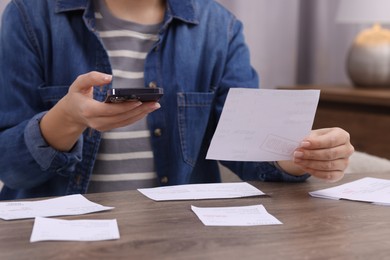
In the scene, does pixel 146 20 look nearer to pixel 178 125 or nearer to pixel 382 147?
pixel 178 125

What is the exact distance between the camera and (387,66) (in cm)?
241

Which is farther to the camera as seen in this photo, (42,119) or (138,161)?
(138,161)

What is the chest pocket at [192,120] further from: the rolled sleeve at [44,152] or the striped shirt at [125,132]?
the rolled sleeve at [44,152]

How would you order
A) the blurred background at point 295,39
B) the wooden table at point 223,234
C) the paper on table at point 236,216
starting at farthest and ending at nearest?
1. the blurred background at point 295,39
2. the paper on table at point 236,216
3. the wooden table at point 223,234

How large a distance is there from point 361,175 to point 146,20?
0.50 metres

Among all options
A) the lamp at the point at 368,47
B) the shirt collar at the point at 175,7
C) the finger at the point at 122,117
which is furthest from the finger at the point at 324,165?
the lamp at the point at 368,47

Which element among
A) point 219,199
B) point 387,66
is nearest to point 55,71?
point 219,199


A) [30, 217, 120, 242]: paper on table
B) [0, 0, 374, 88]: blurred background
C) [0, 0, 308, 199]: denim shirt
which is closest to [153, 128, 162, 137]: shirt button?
[0, 0, 308, 199]: denim shirt

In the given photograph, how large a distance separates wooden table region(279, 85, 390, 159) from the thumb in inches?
57.3

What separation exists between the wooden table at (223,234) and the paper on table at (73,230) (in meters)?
0.01

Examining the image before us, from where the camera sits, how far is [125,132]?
125 centimetres

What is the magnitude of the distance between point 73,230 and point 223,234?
17 centimetres

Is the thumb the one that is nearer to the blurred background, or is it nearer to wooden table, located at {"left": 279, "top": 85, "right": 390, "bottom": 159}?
wooden table, located at {"left": 279, "top": 85, "right": 390, "bottom": 159}

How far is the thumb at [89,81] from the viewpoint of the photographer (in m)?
0.89
